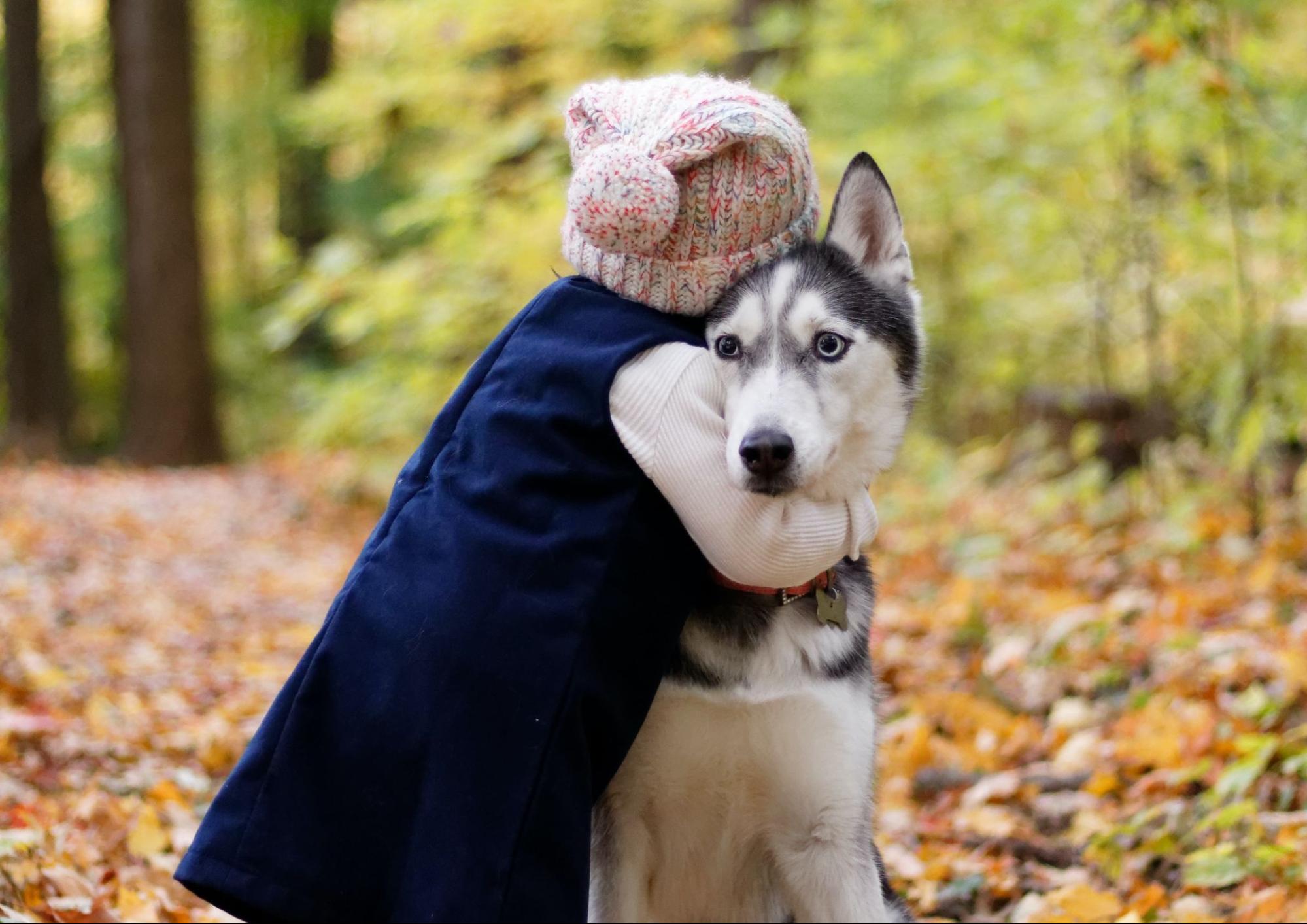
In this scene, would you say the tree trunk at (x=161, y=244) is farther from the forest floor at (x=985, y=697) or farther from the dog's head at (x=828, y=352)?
the dog's head at (x=828, y=352)

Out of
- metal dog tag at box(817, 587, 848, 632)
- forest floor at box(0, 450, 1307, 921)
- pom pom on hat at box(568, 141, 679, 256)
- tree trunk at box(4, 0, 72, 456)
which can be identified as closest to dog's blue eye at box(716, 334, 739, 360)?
pom pom on hat at box(568, 141, 679, 256)

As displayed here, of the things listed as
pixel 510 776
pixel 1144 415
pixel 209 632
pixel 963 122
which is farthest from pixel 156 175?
pixel 510 776

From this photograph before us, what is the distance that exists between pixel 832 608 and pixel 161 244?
495 inches

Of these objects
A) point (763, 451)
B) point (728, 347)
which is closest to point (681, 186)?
point (728, 347)

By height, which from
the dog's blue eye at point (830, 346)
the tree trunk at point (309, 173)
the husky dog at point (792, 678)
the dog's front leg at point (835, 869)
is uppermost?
the tree trunk at point (309, 173)

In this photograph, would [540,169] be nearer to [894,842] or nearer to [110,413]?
[894,842]

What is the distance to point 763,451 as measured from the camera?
203 centimetres

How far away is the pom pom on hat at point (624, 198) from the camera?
2102 mm

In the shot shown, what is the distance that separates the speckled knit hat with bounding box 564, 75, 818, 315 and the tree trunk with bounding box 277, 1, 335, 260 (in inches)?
632

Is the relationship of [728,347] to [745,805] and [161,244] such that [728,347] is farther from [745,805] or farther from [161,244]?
[161,244]

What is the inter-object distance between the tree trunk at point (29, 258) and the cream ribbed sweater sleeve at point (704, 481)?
14.5 meters

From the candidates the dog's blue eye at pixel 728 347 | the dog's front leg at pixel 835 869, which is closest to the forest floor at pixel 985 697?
the dog's front leg at pixel 835 869

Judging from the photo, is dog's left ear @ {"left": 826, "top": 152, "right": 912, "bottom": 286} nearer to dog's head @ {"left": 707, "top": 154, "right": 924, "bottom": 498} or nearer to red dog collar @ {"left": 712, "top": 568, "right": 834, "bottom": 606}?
dog's head @ {"left": 707, "top": 154, "right": 924, "bottom": 498}

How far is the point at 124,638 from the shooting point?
6062 millimetres
